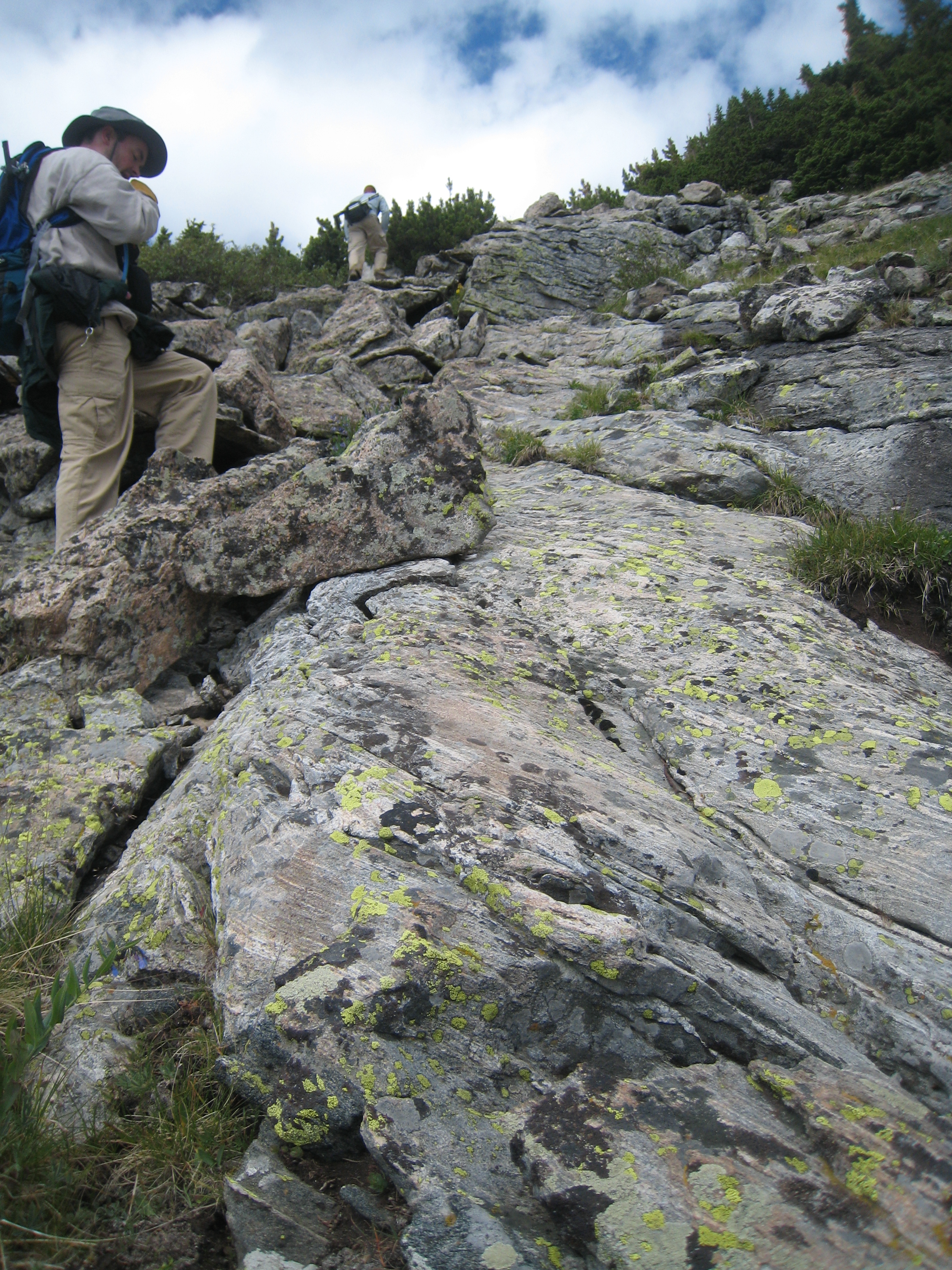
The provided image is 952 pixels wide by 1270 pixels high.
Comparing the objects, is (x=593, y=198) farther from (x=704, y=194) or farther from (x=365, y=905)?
(x=365, y=905)

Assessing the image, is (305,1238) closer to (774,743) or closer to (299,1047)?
(299,1047)

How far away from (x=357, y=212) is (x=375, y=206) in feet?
2.25

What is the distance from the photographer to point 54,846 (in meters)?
4.23

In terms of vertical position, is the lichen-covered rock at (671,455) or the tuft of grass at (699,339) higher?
the tuft of grass at (699,339)

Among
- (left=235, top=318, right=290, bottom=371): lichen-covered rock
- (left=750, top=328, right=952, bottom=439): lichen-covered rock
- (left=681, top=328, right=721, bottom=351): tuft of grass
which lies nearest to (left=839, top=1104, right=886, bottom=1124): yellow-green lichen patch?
(left=750, top=328, right=952, bottom=439): lichen-covered rock

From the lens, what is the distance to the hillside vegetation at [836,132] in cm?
2692

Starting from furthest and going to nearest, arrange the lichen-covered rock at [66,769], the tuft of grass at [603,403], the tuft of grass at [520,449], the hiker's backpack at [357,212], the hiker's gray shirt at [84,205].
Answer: the hiker's backpack at [357,212] → the tuft of grass at [603,403] → the tuft of grass at [520,449] → the hiker's gray shirt at [84,205] → the lichen-covered rock at [66,769]

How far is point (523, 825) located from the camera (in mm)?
3545

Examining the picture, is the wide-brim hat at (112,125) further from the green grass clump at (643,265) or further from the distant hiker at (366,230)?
the distant hiker at (366,230)

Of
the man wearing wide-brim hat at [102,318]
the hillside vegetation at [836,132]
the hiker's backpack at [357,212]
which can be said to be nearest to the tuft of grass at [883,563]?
the man wearing wide-brim hat at [102,318]

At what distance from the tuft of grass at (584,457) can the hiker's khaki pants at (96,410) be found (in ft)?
14.1

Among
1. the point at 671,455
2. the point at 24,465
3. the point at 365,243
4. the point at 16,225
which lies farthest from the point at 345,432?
the point at 365,243

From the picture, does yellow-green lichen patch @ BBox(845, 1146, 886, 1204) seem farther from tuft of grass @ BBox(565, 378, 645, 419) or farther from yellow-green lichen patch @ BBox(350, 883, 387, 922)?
tuft of grass @ BBox(565, 378, 645, 419)

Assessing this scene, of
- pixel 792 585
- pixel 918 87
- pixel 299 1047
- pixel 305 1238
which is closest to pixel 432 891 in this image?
pixel 299 1047
